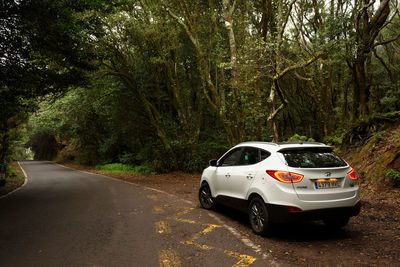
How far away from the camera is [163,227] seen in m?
5.79

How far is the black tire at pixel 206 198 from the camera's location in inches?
287

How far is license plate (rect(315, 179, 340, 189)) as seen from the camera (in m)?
4.73

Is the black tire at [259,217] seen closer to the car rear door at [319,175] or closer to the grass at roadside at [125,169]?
the car rear door at [319,175]

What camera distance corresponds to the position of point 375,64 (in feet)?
62.7

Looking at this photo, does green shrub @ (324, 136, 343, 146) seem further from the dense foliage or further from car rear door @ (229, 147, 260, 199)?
car rear door @ (229, 147, 260, 199)

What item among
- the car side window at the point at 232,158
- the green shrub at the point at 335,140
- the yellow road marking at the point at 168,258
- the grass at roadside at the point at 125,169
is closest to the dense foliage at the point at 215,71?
the green shrub at the point at 335,140

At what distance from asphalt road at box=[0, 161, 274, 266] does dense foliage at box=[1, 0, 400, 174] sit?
5007mm

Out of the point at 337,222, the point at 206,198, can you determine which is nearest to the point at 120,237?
the point at 206,198

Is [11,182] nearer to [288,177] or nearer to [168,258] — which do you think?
[168,258]

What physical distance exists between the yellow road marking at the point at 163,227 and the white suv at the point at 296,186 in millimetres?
1588

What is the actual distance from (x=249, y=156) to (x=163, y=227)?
2.38 m

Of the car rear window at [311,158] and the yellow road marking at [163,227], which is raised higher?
the car rear window at [311,158]

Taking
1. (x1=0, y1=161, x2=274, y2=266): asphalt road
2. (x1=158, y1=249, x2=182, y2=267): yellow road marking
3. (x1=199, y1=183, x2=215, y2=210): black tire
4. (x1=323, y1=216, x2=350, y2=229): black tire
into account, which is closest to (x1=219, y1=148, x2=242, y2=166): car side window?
(x1=199, y1=183, x2=215, y2=210): black tire

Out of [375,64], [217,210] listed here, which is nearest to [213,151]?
[217,210]
